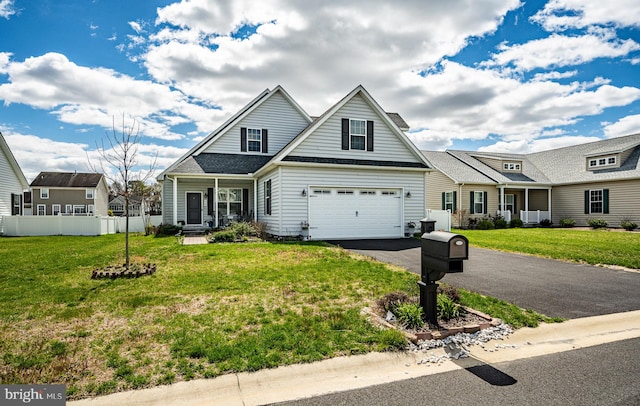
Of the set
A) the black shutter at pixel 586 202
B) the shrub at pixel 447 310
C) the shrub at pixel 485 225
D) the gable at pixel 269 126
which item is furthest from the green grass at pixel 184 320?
the black shutter at pixel 586 202

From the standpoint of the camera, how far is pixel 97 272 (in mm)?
7844

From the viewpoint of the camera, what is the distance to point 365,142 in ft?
52.9

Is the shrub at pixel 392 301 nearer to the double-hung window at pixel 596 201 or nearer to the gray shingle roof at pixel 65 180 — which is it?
the double-hung window at pixel 596 201

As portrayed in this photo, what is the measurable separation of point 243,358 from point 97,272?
5.99 meters

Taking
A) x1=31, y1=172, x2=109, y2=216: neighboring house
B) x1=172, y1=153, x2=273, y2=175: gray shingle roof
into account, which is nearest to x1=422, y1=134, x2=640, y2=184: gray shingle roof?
x1=172, y1=153, x2=273, y2=175: gray shingle roof

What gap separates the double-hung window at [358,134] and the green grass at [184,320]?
27.0 ft

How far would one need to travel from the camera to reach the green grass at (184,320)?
11.7ft

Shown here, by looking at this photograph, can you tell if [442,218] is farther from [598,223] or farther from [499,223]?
[598,223]

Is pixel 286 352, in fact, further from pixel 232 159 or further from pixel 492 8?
pixel 232 159

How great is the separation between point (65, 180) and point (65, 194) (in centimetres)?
201

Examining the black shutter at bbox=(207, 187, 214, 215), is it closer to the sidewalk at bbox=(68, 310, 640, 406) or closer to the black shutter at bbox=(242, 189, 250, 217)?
the black shutter at bbox=(242, 189, 250, 217)

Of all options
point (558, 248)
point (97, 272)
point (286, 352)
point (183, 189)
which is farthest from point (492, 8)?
point (183, 189)

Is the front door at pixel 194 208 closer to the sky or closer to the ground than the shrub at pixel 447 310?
closer to the sky

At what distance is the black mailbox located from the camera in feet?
13.9
